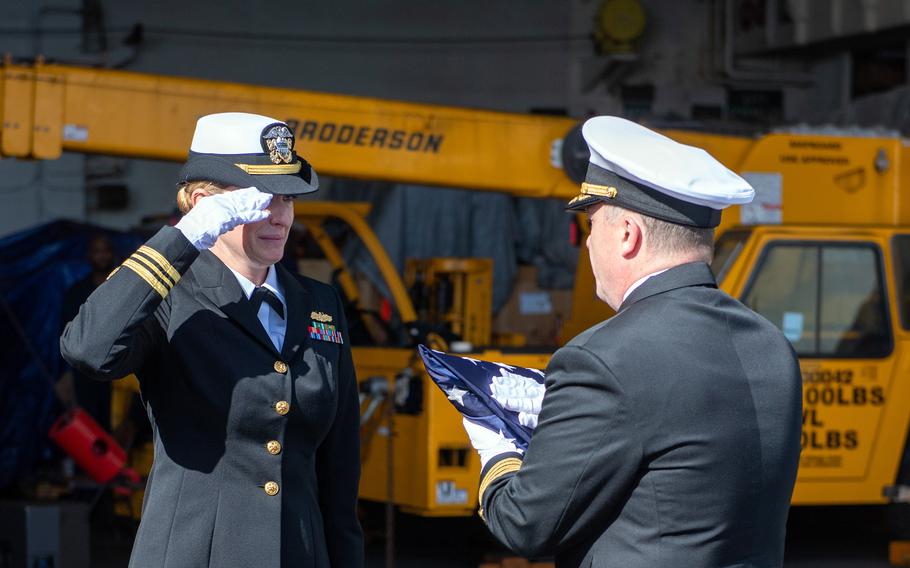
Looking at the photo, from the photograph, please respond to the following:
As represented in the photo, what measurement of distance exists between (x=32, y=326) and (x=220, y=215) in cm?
836

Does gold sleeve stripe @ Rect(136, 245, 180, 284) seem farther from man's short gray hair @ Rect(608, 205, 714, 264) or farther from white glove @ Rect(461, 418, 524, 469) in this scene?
man's short gray hair @ Rect(608, 205, 714, 264)

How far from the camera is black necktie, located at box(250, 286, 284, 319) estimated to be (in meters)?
2.81

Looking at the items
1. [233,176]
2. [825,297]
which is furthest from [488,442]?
[825,297]

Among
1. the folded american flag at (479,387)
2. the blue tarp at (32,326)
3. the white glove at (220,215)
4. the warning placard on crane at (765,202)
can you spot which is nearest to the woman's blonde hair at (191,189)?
the white glove at (220,215)

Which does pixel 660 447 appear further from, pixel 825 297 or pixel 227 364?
pixel 825 297

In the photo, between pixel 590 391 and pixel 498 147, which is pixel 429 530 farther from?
pixel 590 391

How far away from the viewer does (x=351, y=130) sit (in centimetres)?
749

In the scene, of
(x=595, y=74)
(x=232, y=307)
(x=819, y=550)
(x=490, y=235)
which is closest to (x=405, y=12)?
(x=595, y=74)

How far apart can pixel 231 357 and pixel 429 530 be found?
21.8 feet

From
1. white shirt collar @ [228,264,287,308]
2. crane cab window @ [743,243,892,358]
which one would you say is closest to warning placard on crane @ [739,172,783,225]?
crane cab window @ [743,243,892,358]

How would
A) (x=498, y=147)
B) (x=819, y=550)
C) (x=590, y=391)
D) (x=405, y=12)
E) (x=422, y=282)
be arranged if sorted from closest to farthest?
1. (x=590, y=391)
2. (x=498, y=147)
3. (x=819, y=550)
4. (x=422, y=282)
5. (x=405, y=12)

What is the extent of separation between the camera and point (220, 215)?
2.58 meters

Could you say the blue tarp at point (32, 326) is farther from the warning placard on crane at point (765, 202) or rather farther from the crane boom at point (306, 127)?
the warning placard on crane at point (765, 202)

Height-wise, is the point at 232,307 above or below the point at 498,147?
below
